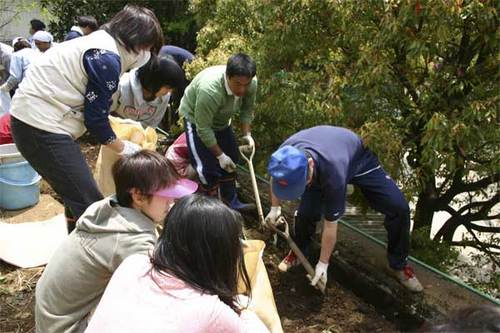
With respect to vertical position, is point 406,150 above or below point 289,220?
above

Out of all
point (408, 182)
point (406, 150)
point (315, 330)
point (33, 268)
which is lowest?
point (33, 268)

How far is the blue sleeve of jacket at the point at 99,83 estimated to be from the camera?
2.38 m

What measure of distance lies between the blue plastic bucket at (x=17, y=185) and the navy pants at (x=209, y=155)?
4.49 feet

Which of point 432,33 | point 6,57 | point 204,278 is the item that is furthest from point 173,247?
point 6,57

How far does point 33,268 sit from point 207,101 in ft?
5.39

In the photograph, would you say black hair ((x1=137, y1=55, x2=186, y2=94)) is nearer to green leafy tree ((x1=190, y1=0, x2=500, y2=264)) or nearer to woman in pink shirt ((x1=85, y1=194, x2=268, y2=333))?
green leafy tree ((x1=190, y1=0, x2=500, y2=264))

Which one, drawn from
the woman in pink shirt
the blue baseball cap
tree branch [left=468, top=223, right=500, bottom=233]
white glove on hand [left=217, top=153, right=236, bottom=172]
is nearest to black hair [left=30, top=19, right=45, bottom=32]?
white glove on hand [left=217, top=153, right=236, bottom=172]

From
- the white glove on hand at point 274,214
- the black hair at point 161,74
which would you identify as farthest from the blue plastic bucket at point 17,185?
the white glove on hand at point 274,214

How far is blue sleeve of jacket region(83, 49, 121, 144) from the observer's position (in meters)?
2.38

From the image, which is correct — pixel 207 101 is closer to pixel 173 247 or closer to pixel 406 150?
pixel 406 150

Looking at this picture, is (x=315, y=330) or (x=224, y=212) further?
(x=315, y=330)

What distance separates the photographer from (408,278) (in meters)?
3.10

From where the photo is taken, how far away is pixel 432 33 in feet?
9.14

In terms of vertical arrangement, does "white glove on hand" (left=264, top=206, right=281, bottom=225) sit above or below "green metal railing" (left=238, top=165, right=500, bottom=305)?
above
